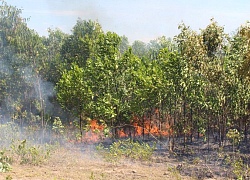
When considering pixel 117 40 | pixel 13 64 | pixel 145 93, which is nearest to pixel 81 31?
pixel 13 64

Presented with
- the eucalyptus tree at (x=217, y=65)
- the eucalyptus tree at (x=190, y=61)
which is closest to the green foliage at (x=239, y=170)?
the eucalyptus tree at (x=217, y=65)

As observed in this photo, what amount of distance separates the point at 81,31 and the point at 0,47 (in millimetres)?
8002

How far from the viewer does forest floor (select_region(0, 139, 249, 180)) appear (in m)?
13.1

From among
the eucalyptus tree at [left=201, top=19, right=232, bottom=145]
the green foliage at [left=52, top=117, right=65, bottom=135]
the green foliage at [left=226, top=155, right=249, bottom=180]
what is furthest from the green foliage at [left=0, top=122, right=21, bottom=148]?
the green foliage at [left=226, top=155, right=249, bottom=180]

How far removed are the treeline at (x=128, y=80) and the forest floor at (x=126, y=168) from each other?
2151 mm

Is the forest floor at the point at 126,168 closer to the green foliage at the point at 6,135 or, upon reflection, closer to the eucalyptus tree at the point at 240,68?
the eucalyptus tree at the point at 240,68

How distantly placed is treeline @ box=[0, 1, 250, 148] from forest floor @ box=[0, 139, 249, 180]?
7.06 feet

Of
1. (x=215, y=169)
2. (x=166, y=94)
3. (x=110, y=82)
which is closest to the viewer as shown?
(x=215, y=169)

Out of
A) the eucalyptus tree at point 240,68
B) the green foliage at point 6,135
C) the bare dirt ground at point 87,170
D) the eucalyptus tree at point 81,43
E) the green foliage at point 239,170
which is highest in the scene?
the eucalyptus tree at point 81,43

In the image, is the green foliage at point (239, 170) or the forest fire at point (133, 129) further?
the forest fire at point (133, 129)

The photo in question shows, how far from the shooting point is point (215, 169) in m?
14.4

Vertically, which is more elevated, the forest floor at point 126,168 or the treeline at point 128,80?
the treeline at point 128,80

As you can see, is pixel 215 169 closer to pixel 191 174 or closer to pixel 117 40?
pixel 191 174

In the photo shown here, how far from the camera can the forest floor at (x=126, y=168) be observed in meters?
13.1
